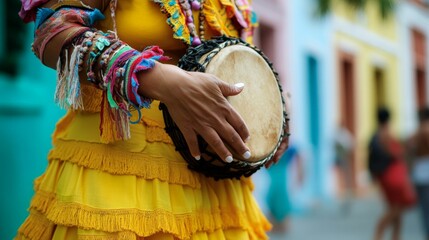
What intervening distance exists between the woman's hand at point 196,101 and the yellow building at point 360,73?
15703 mm

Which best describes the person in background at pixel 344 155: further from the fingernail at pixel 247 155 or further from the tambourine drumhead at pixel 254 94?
the fingernail at pixel 247 155

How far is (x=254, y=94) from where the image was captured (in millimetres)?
2158

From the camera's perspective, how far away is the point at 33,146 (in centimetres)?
509

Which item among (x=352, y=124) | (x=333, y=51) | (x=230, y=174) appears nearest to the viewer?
(x=230, y=174)

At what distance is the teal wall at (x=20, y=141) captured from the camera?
494 cm

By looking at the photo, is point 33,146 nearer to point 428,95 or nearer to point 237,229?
point 237,229

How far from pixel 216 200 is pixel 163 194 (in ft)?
0.65

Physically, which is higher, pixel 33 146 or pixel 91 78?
pixel 91 78

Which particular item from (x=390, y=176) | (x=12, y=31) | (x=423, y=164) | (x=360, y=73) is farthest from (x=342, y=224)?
(x=360, y=73)

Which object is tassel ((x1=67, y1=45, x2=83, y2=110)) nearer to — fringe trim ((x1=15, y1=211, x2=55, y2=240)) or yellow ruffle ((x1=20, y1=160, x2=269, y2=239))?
yellow ruffle ((x1=20, y1=160, x2=269, y2=239))

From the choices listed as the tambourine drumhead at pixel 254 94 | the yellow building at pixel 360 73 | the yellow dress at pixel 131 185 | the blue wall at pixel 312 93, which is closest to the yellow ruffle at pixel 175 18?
the yellow dress at pixel 131 185

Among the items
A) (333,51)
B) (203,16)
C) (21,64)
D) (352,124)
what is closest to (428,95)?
(352,124)

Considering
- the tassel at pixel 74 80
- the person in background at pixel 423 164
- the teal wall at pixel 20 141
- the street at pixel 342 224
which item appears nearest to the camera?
the tassel at pixel 74 80

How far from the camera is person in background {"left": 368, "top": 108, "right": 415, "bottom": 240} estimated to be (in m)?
8.97
